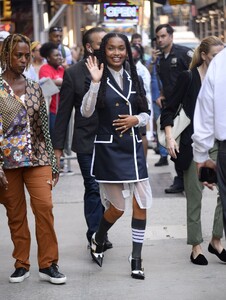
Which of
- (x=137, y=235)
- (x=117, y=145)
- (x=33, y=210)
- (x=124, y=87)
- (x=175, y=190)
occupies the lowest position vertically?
(x=175, y=190)

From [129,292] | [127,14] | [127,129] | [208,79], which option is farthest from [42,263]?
[127,14]

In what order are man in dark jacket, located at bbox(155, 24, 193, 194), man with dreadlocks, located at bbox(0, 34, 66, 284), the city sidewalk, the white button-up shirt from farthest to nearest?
man in dark jacket, located at bbox(155, 24, 193, 194) → man with dreadlocks, located at bbox(0, 34, 66, 284) → the city sidewalk → the white button-up shirt

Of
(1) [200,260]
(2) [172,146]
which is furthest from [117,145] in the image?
(1) [200,260]

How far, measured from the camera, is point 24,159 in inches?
264

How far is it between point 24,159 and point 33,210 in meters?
0.40

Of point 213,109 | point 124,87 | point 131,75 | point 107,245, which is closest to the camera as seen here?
point 213,109

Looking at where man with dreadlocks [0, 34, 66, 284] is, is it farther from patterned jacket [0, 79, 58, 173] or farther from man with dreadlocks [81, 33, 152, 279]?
man with dreadlocks [81, 33, 152, 279]

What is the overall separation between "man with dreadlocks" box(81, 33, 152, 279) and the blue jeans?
0.65 m

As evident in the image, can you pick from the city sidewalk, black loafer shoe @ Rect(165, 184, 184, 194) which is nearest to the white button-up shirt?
the city sidewalk

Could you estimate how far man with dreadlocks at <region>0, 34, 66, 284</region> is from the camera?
6695mm

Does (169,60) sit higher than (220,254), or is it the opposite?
(169,60)

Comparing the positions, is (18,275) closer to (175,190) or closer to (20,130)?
(20,130)

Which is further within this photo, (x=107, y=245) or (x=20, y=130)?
(x=107, y=245)

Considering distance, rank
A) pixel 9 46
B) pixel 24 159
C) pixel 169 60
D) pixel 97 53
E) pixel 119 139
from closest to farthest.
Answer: pixel 24 159
pixel 9 46
pixel 119 139
pixel 97 53
pixel 169 60
